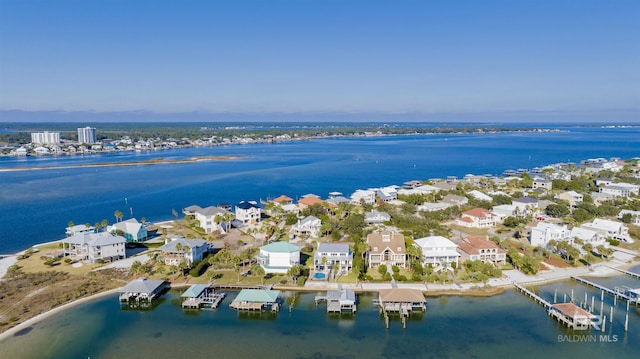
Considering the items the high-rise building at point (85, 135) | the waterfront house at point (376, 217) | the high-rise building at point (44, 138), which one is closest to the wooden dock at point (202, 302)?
the waterfront house at point (376, 217)

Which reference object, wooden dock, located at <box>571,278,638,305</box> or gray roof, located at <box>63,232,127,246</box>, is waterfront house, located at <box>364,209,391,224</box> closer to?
wooden dock, located at <box>571,278,638,305</box>

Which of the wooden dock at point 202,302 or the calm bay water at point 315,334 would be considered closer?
the calm bay water at point 315,334

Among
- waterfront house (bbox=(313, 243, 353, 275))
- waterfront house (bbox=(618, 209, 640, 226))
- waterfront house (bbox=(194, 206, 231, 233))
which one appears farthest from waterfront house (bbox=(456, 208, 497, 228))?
waterfront house (bbox=(194, 206, 231, 233))

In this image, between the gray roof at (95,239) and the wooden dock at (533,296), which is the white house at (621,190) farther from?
the gray roof at (95,239)

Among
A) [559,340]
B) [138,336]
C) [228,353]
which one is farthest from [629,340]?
[138,336]

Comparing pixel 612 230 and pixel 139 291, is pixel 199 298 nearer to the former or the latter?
pixel 139 291

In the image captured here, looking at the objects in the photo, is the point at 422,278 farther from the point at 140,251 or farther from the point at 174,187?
the point at 174,187
